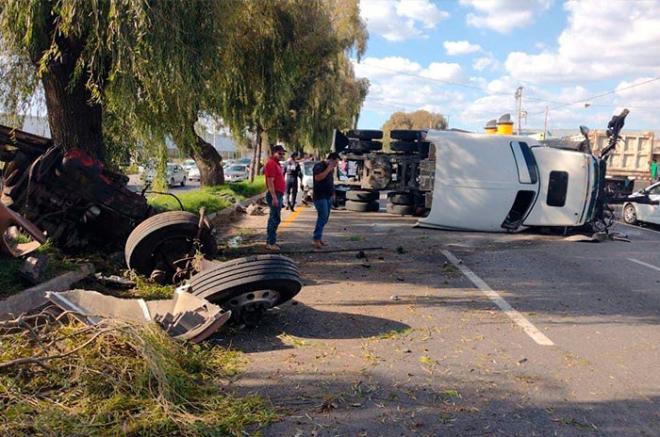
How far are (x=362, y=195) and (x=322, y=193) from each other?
7.07 meters

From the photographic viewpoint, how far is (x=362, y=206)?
17203mm

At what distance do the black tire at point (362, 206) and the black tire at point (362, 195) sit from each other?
0.10 meters

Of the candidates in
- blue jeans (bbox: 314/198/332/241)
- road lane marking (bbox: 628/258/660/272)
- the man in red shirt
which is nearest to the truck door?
road lane marking (bbox: 628/258/660/272)

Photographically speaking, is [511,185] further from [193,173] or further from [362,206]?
[193,173]

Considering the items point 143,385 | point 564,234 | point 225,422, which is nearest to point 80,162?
point 143,385

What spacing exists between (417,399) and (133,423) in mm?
1856

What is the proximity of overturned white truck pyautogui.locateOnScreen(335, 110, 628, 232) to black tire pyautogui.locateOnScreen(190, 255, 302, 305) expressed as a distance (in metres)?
8.02

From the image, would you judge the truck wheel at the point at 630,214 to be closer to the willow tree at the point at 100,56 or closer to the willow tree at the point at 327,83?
the willow tree at the point at 327,83

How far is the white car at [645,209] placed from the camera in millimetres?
15459

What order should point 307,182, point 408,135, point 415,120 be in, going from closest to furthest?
point 408,135 → point 307,182 → point 415,120

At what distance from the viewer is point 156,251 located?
6402mm

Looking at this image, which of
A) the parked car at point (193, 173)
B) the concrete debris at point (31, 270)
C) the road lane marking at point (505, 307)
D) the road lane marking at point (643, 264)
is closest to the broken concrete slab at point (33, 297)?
the concrete debris at point (31, 270)

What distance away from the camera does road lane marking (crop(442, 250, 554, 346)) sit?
5348mm

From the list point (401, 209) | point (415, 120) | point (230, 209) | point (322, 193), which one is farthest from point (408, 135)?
point (415, 120)
